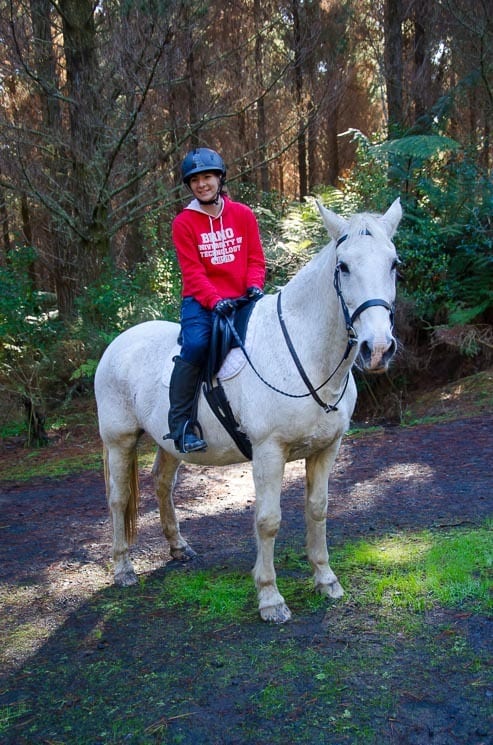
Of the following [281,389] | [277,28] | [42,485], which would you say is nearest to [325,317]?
[281,389]

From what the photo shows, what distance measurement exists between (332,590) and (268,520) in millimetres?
736

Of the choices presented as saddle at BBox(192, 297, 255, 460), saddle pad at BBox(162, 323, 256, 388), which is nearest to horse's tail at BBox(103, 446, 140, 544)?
saddle at BBox(192, 297, 255, 460)

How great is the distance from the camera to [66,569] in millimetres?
5137

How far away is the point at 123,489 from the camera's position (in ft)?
16.4

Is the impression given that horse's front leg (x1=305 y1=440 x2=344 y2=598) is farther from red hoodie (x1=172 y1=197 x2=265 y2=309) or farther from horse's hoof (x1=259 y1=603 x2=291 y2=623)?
red hoodie (x1=172 y1=197 x2=265 y2=309)

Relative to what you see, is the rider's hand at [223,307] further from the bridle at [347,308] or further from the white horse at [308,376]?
the bridle at [347,308]

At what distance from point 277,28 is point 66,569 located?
9889 mm

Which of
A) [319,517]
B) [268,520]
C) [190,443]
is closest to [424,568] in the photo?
[319,517]

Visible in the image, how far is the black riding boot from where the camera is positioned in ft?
13.6

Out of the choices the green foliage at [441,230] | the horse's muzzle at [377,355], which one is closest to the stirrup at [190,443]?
the horse's muzzle at [377,355]

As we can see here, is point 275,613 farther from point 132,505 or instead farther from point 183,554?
point 132,505

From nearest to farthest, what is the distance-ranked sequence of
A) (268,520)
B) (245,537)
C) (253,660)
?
(253,660), (268,520), (245,537)

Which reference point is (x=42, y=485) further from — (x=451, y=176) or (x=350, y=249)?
(x=451, y=176)

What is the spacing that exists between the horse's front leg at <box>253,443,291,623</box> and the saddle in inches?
9.6
